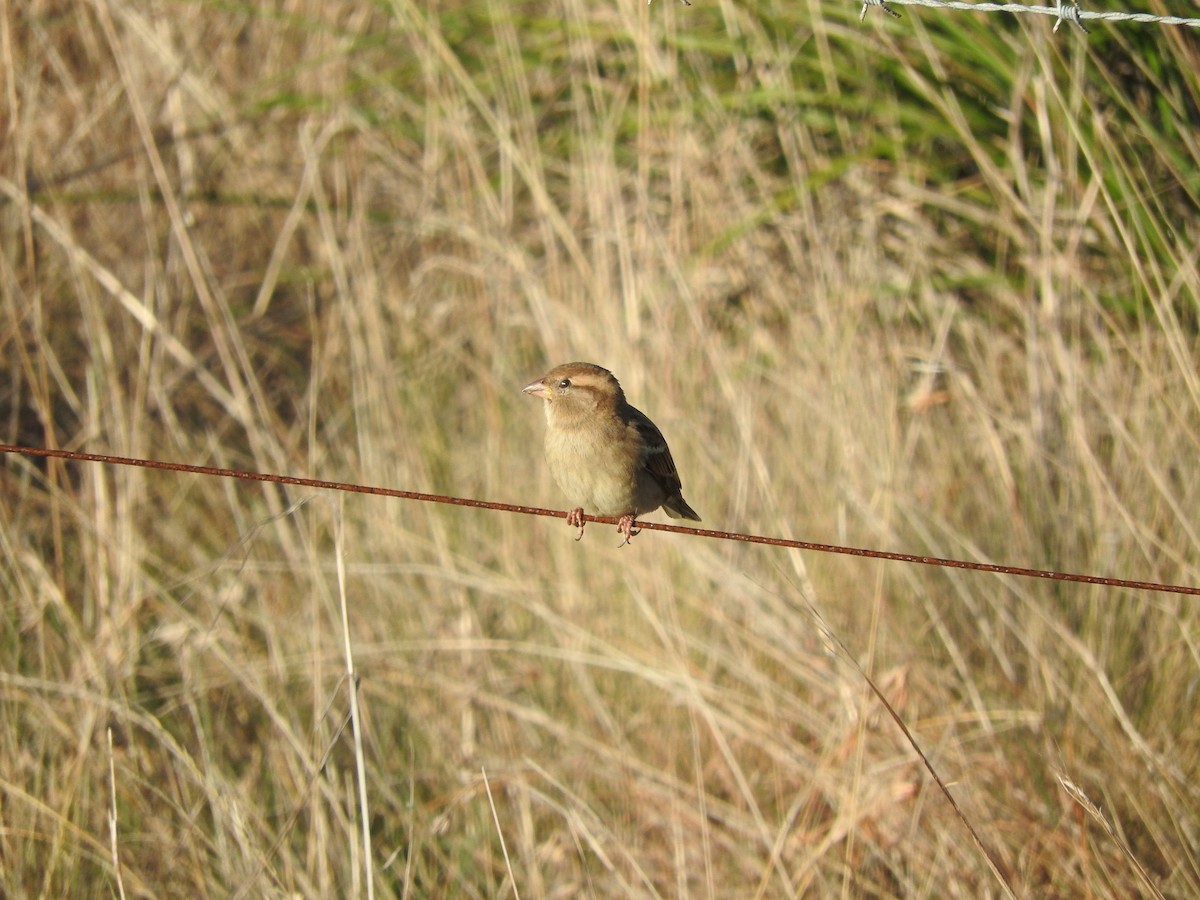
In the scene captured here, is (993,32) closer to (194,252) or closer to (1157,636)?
(1157,636)

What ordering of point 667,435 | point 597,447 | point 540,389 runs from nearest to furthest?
point 597,447 → point 540,389 → point 667,435

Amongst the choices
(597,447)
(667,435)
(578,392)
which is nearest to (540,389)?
(578,392)

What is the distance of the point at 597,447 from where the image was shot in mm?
3461

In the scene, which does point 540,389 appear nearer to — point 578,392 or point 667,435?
point 578,392

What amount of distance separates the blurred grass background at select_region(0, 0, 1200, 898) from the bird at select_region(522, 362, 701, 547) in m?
0.43

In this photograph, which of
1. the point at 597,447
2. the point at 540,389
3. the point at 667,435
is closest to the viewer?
the point at 597,447

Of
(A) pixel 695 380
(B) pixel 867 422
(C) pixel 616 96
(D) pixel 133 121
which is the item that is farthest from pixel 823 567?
(D) pixel 133 121

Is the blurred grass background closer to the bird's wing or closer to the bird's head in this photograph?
the bird's wing

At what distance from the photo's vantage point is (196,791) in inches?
151

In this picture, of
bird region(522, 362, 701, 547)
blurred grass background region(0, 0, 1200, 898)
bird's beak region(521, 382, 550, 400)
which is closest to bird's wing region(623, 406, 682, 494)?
bird region(522, 362, 701, 547)

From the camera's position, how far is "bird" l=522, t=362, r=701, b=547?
11.3 feet

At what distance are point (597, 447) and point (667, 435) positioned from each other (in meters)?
1.35

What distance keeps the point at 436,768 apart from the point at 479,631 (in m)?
0.50

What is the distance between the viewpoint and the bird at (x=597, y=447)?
11.3 ft
